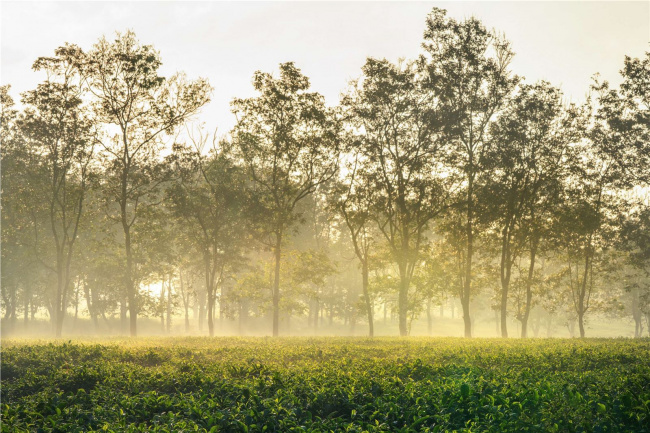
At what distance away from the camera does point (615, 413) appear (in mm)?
8516

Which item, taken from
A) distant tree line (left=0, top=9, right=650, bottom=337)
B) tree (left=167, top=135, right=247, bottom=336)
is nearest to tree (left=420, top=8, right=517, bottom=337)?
distant tree line (left=0, top=9, right=650, bottom=337)

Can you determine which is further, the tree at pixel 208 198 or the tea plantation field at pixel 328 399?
the tree at pixel 208 198

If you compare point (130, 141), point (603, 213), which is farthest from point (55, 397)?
point (603, 213)

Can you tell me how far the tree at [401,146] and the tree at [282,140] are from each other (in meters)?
3.37

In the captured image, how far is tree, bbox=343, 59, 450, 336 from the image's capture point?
41.3 meters

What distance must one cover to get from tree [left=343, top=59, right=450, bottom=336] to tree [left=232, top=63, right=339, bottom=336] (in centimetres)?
337

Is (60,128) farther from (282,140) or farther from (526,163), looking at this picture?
(526,163)

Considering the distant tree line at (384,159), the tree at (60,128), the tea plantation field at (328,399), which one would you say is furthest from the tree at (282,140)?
the tea plantation field at (328,399)

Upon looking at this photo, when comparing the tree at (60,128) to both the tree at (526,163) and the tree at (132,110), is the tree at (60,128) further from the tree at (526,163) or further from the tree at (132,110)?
the tree at (526,163)

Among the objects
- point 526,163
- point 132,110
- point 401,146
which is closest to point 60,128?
point 132,110

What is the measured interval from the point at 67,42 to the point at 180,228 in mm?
18750

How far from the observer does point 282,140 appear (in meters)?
40.1

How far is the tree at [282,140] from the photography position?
1576 inches

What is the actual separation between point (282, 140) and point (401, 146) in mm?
10543
